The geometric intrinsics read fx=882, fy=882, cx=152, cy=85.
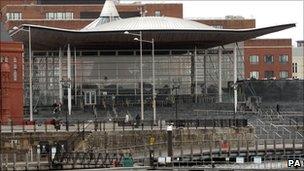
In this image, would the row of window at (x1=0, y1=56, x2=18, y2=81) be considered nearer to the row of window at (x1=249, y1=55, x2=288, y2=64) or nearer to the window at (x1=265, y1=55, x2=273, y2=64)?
the row of window at (x1=249, y1=55, x2=288, y2=64)

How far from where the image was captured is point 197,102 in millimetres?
116438

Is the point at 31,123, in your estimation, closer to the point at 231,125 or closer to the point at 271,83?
the point at 231,125

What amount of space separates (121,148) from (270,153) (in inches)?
535

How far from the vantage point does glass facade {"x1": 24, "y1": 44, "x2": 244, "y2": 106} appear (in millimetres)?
118688

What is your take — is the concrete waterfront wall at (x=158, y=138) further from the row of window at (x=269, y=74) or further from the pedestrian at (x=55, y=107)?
the row of window at (x=269, y=74)

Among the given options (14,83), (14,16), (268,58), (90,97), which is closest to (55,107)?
(90,97)

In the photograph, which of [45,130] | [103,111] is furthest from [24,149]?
[103,111]

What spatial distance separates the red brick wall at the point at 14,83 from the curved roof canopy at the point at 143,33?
28.1 ft

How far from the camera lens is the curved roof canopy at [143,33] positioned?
108 m

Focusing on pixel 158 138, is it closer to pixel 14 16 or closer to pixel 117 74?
pixel 117 74

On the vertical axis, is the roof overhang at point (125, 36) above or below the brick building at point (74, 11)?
below

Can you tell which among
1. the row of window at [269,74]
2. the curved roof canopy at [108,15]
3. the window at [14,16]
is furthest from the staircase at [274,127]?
the row of window at [269,74]

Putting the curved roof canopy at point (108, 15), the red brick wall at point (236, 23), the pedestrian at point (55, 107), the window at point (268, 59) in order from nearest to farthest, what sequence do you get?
the pedestrian at point (55, 107)
the curved roof canopy at point (108, 15)
the red brick wall at point (236, 23)
the window at point (268, 59)

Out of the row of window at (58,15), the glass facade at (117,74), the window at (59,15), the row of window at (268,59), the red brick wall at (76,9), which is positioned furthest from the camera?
the row of window at (268,59)
